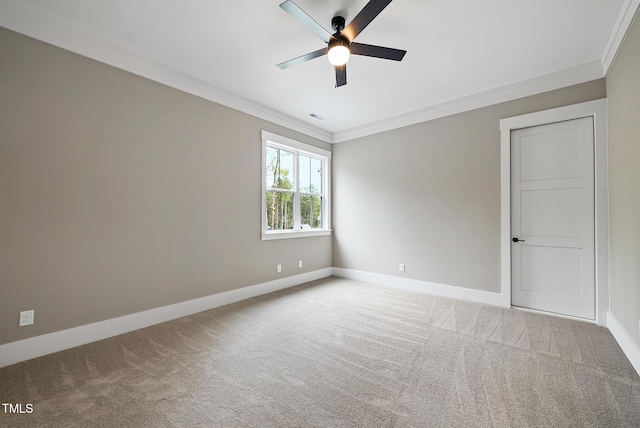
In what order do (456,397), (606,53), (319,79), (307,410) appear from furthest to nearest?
(319,79) < (606,53) < (456,397) < (307,410)

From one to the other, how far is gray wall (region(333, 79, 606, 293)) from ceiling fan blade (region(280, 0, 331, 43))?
2.62 m

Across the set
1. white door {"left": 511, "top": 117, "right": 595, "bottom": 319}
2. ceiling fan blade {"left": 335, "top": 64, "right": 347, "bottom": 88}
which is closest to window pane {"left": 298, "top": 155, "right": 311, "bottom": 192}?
ceiling fan blade {"left": 335, "top": 64, "right": 347, "bottom": 88}

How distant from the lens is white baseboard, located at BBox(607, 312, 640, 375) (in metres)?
2.08

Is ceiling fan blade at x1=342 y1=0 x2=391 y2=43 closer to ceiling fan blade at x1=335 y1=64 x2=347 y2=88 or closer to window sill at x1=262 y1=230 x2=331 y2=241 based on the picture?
ceiling fan blade at x1=335 y1=64 x2=347 y2=88

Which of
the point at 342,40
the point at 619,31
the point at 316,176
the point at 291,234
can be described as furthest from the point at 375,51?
the point at 316,176

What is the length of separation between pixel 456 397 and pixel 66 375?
2.81m

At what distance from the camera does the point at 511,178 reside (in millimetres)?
3508

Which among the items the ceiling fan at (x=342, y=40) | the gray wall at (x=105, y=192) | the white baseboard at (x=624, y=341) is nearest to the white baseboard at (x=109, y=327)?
the gray wall at (x=105, y=192)

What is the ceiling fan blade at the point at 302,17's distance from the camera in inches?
72.6

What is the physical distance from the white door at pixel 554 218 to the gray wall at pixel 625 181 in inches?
10.3

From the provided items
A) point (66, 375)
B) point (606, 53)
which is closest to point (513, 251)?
point (606, 53)

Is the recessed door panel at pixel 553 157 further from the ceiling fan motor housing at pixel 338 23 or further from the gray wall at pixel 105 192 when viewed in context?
the gray wall at pixel 105 192

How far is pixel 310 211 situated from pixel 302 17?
3.41m

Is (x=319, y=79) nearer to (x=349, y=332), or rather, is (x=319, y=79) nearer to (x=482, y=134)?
(x=482, y=134)
